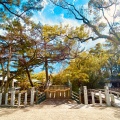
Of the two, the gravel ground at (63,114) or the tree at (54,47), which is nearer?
the gravel ground at (63,114)

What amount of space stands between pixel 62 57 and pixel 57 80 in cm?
979

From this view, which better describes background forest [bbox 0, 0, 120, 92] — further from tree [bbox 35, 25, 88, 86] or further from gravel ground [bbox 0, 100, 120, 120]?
gravel ground [bbox 0, 100, 120, 120]

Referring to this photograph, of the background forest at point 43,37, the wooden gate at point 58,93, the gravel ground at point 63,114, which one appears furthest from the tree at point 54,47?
the gravel ground at point 63,114

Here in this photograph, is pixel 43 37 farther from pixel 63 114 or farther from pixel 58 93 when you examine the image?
pixel 63 114

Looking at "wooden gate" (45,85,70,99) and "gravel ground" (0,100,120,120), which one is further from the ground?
"wooden gate" (45,85,70,99)

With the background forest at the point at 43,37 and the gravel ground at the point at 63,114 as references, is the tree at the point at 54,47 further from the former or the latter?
the gravel ground at the point at 63,114

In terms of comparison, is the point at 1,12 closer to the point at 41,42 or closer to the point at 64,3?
the point at 64,3

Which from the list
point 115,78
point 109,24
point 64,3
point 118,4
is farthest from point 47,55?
point 115,78

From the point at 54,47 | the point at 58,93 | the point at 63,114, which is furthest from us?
the point at 54,47

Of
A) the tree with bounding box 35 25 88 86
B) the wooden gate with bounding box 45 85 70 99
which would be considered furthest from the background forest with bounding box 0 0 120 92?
the wooden gate with bounding box 45 85 70 99

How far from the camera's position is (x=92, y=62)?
1959 cm

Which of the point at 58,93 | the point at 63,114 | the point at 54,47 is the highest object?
the point at 54,47

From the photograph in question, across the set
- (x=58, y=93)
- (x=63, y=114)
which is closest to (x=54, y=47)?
(x=58, y=93)

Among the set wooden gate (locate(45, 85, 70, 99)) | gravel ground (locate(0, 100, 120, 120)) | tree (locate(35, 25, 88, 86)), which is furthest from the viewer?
tree (locate(35, 25, 88, 86))
